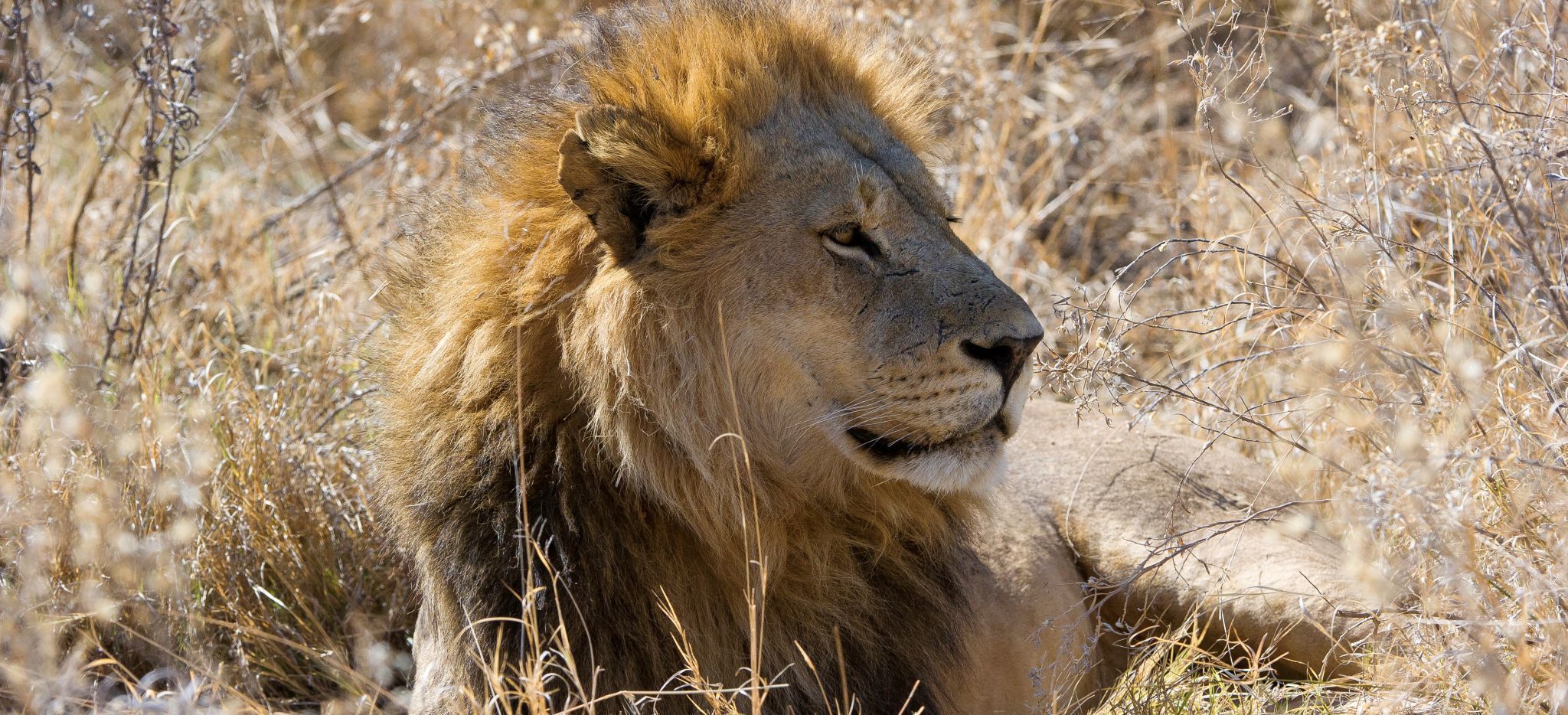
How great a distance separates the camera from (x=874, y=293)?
9.89 ft

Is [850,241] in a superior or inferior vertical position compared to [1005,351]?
superior

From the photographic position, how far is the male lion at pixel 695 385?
2.97 m

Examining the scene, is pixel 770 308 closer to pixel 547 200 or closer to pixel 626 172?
pixel 626 172

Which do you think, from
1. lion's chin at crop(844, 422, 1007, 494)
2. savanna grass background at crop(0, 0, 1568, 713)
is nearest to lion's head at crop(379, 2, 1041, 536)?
lion's chin at crop(844, 422, 1007, 494)

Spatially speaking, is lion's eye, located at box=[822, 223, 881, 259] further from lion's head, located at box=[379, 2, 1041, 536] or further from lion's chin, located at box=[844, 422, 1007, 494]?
lion's chin, located at box=[844, 422, 1007, 494]

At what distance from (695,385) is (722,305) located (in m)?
0.18

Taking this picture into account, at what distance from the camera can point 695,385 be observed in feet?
9.95

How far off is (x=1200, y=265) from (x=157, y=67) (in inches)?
148

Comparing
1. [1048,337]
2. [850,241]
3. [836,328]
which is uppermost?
[850,241]

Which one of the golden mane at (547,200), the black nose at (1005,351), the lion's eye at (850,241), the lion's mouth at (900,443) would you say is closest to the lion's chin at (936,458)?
the lion's mouth at (900,443)

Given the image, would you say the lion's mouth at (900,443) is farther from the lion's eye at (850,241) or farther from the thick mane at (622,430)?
the lion's eye at (850,241)

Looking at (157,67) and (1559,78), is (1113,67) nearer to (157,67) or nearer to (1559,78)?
(1559,78)

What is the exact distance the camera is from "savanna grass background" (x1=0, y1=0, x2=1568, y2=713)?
10.1ft

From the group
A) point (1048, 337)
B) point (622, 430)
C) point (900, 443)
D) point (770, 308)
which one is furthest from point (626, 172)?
point (1048, 337)
